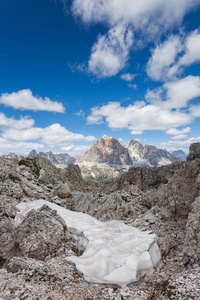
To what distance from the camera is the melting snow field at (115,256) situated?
9.23 metres

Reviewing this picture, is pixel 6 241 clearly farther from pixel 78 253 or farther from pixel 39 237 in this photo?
pixel 78 253

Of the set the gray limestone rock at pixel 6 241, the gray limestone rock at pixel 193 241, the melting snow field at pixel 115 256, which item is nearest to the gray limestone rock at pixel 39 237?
the gray limestone rock at pixel 6 241

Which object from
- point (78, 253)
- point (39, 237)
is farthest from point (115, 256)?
point (39, 237)

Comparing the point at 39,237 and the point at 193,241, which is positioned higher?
the point at 193,241

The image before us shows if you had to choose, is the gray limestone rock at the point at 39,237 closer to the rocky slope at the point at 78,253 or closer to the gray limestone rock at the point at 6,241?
the rocky slope at the point at 78,253

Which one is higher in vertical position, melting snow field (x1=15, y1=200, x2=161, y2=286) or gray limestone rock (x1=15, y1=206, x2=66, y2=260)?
gray limestone rock (x1=15, y1=206, x2=66, y2=260)

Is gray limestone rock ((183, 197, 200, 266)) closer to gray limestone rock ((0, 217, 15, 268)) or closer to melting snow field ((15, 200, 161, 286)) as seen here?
melting snow field ((15, 200, 161, 286))

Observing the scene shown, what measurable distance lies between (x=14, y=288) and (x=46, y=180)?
4469 cm

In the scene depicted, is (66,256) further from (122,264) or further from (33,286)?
(33,286)

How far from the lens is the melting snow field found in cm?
923

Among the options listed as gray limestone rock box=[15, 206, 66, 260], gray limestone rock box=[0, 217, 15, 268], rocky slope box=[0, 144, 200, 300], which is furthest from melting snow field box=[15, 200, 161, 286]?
gray limestone rock box=[0, 217, 15, 268]

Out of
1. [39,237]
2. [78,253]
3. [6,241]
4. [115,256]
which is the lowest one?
[78,253]

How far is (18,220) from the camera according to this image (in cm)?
1944

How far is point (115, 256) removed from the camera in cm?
1098
